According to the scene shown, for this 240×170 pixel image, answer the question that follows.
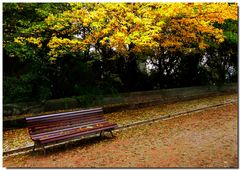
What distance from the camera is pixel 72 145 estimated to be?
27.6ft

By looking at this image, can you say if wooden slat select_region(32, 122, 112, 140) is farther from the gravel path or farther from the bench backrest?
the gravel path

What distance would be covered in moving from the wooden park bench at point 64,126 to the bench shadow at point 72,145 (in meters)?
0.18

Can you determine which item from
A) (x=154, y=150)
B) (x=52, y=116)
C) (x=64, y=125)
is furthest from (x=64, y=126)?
(x=154, y=150)

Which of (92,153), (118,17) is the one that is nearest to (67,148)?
(92,153)

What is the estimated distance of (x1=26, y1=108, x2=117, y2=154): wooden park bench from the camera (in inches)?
309

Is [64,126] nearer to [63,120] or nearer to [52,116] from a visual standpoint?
[63,120]

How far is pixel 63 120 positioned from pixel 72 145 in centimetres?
69

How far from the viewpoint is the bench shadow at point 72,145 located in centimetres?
794

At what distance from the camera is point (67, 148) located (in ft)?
26.8

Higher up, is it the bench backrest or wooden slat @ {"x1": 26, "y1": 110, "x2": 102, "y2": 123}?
wooden slat @ {"x1": 26, "y1": 110, "x2": 102, "y2": 123}

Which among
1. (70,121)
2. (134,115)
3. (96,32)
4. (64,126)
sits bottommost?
(134,115)

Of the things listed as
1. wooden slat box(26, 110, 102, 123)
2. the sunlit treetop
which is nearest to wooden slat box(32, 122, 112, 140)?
wooden slat box(26, 110, 102, 123)

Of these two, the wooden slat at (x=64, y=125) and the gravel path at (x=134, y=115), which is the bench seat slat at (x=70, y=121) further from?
the gravel path at (x=134, y=115)

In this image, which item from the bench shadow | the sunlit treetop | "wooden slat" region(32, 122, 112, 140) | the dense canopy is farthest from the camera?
the dense canopy
